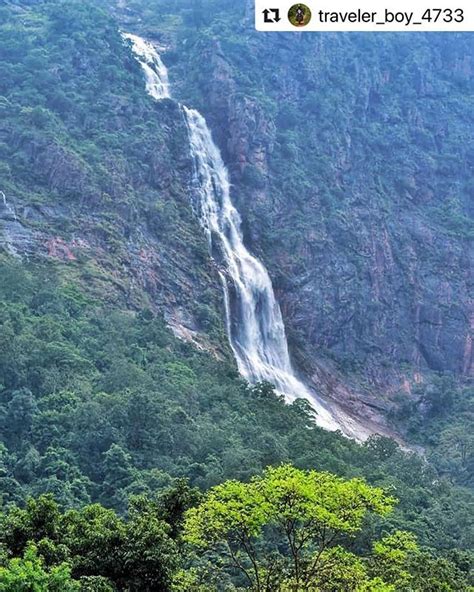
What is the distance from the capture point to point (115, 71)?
47844mm

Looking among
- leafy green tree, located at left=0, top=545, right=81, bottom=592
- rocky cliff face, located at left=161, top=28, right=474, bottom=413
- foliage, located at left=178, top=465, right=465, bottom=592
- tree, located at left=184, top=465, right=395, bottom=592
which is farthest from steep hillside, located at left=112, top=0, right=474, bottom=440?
leafy green tree, located at left=0, top=545, right=81, bottom=592

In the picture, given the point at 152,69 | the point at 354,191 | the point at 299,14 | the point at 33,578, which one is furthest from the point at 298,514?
the point at 152,69

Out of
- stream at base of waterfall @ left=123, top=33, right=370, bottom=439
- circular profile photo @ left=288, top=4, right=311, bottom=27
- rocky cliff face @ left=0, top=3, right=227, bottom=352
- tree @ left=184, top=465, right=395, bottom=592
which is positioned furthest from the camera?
stream at base of waterfall @ left=123, top=33, right=370, bottom=439

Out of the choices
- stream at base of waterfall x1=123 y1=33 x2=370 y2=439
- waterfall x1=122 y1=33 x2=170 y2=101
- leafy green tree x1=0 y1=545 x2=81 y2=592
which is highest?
waterfall x1=122 y1=33 x2=170 y2=101

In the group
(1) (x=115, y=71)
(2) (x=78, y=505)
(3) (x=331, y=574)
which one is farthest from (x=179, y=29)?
(3) (x=331, y=574)

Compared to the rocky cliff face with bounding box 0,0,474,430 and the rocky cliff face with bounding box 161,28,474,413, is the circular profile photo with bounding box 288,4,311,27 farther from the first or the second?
the rocky cliff face with bounding box 161,28,474,413

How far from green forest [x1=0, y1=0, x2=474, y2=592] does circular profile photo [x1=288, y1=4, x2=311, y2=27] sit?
19.1 ft

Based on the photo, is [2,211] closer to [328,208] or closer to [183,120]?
[183,120]

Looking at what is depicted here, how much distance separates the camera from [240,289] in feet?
137

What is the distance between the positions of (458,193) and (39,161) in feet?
87.0

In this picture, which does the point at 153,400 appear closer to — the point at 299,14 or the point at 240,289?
the point at 240,289

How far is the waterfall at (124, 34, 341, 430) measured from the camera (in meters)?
40.2

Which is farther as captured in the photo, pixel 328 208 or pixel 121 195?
pixel 328 208

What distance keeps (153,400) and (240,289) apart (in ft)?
Answer: 49.7
